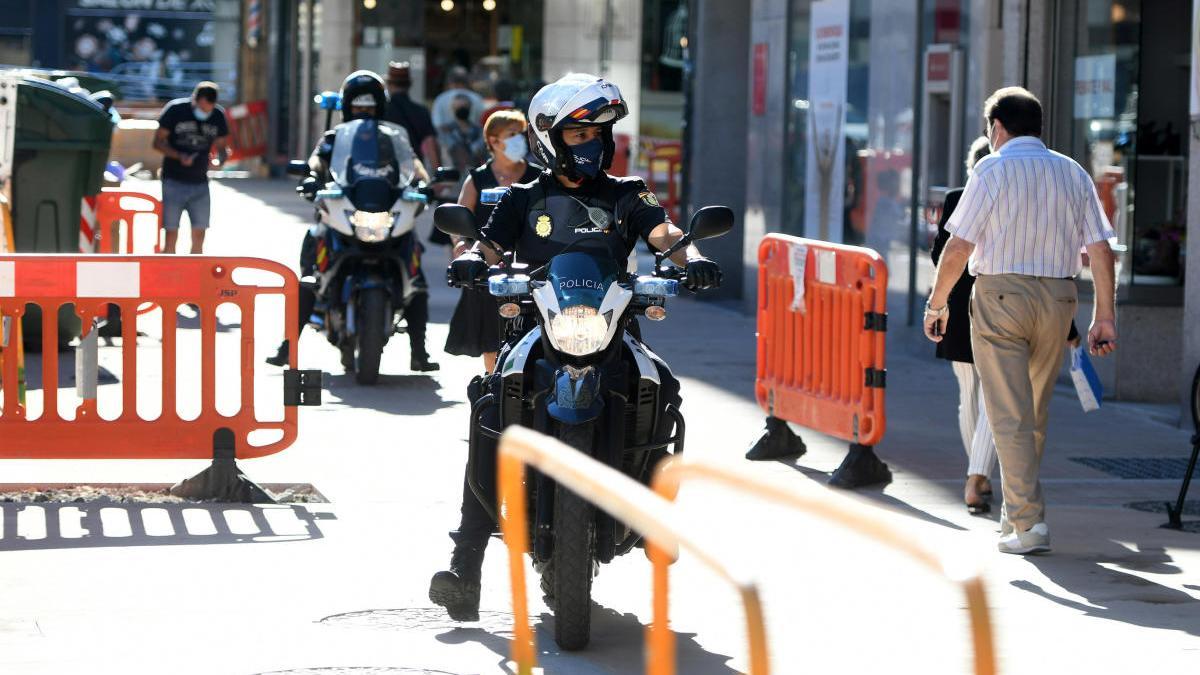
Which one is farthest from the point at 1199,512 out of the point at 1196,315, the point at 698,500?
the point at 698,500

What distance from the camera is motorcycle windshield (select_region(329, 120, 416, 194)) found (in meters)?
12.9

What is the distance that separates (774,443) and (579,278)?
4.25 m

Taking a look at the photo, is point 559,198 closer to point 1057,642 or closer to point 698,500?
point 1057,642

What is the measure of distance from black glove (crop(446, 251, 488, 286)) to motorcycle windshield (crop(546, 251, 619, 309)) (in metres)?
0.31

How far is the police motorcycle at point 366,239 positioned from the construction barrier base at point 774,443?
3115mm

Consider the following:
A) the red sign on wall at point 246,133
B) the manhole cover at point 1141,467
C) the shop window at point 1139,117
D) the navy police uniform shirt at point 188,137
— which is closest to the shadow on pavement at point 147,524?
the manhole cover at point 1141,467

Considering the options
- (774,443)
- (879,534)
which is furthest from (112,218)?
(879,534)

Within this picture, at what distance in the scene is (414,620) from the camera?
6.73 m

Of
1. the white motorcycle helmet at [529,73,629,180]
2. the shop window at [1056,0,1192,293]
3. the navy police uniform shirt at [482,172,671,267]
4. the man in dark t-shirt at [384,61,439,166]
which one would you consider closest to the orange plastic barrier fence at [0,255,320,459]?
the navy police uniform shirt at [482,172,671,267]

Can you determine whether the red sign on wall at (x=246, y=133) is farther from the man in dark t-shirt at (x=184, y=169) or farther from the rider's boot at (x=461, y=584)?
the rider's boot at (x=461, y=584)

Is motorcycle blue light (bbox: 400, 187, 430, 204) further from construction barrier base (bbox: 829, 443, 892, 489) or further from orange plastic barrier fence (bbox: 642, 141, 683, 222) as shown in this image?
orange plastic barrier fence (bbox: 642, 141, 683, 222)

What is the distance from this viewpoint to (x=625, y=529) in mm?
6113

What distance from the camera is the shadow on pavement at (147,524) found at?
791 centimetres

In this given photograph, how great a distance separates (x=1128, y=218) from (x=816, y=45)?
425cm
